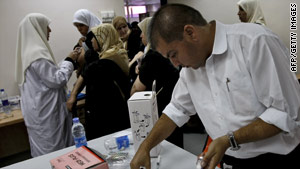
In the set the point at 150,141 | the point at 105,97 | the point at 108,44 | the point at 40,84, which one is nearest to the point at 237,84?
the point at 150,141

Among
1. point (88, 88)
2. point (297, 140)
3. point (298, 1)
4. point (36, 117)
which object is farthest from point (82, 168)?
point (298, 1)

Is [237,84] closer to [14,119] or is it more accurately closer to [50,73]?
[50,73]

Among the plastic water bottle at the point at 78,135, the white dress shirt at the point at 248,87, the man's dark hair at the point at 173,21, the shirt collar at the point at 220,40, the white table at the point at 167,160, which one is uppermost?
the man's dark hair at the point at 173,21

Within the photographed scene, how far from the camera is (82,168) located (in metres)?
0.96

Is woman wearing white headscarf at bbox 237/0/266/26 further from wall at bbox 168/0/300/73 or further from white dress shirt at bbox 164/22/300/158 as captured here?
white dress shirt at bbox 164/22/300/158

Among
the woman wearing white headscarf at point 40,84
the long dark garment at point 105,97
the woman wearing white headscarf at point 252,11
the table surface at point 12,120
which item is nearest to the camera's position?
the long dark garment at point 105,97

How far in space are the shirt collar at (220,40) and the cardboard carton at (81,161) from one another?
26.2 inches

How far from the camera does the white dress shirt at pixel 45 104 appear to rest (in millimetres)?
2070

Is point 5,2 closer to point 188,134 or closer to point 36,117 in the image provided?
point 36,117

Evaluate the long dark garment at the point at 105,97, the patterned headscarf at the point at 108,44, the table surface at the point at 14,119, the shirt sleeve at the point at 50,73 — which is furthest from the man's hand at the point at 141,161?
the table surface at the point at 14,119

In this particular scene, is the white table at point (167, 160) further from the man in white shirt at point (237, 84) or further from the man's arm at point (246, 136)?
the man's arm at point (246, 136)

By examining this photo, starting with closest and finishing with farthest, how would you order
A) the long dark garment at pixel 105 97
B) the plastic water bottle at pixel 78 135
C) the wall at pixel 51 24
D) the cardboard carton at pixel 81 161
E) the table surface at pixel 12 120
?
the cardboard carton at pixel 81 161 → the plastic water bottle at pixel 78 135 → the long dark garment at pixel 105 97 → the table surface at pixel 12 120 → the wall at pixel 51 24

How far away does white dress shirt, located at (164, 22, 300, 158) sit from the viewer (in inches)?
31.2

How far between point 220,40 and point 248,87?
0.21 meters
